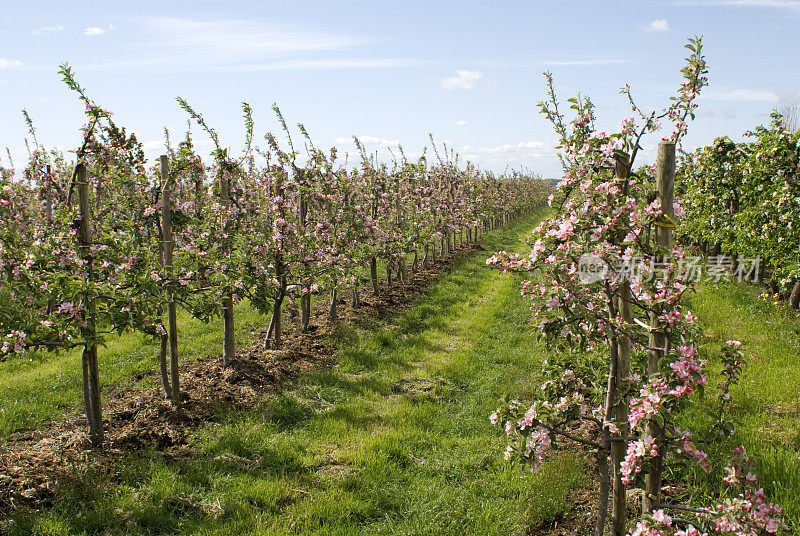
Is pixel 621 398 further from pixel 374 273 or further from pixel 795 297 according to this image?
pixel 795 297

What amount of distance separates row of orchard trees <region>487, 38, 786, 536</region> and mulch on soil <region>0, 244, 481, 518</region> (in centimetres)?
411

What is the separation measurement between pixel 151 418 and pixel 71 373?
266 cm

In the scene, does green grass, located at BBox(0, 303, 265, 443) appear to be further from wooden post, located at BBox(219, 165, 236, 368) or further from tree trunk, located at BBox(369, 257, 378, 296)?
tree trunk, located at BBox(369, 257, 378, 296)

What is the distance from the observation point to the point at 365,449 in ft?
18.8

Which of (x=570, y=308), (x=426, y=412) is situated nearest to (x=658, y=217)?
(x=570, y=308)

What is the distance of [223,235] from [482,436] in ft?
14.6

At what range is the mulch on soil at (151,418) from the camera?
15.9ft

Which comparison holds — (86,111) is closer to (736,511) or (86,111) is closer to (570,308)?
(570,308)

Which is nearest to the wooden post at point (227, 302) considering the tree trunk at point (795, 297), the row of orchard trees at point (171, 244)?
the row of orchard trees at point (171, 244)

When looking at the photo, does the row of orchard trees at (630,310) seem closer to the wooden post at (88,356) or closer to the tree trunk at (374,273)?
the wooden post at (88,356)

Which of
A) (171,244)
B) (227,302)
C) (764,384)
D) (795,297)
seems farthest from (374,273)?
(795,297)

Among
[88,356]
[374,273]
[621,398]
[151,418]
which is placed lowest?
[151,418]

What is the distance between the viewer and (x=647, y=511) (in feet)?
10.9

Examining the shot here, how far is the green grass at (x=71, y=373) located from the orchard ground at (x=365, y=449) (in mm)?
33
